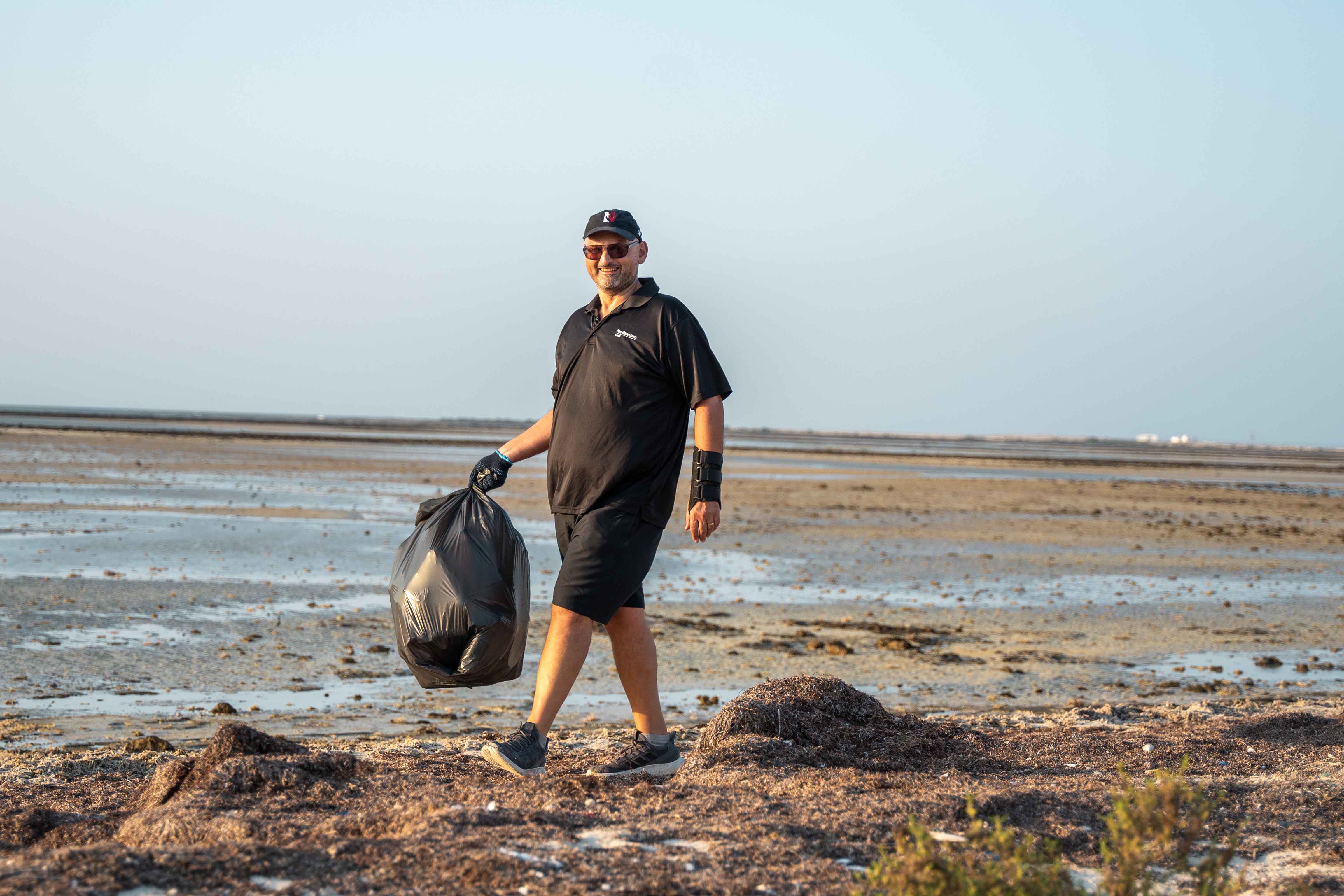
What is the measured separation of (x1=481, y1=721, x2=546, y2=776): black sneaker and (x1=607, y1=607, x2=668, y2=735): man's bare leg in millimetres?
390

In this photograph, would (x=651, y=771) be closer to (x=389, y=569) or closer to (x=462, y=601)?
(x=462, y=601)

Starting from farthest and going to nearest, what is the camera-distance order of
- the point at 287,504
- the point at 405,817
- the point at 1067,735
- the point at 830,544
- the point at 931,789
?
1. the point at 287,504
2. the point at 830,544
3. the point at 1067,735
4. the point at 931,789
5. the point at 405,817

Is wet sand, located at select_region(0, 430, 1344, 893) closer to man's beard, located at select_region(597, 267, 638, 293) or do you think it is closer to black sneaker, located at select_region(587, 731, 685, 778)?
black sneaker, located at select_region(587, 731, 685, 778)

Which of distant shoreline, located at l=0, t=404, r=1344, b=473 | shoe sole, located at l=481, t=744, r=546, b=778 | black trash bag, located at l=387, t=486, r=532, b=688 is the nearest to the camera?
shoe sole, located at l=481, t=744, r=546, b=778

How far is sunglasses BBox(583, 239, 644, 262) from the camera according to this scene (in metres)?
4.41

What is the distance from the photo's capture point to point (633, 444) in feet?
14.2

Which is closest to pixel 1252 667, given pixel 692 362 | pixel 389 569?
pixel 692 362

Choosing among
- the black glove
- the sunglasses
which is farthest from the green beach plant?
the sunglasses

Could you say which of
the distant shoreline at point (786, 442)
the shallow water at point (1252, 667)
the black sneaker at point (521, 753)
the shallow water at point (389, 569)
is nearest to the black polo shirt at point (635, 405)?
the black sneaker at point (521, 753)

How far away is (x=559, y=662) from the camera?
4.32 m

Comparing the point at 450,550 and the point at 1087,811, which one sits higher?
the point at 450,550

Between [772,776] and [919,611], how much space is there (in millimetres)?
6557

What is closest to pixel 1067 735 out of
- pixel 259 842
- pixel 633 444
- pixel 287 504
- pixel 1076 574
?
pixel 633 444

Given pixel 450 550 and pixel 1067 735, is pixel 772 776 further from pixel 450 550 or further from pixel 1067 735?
pixel 1067 735
